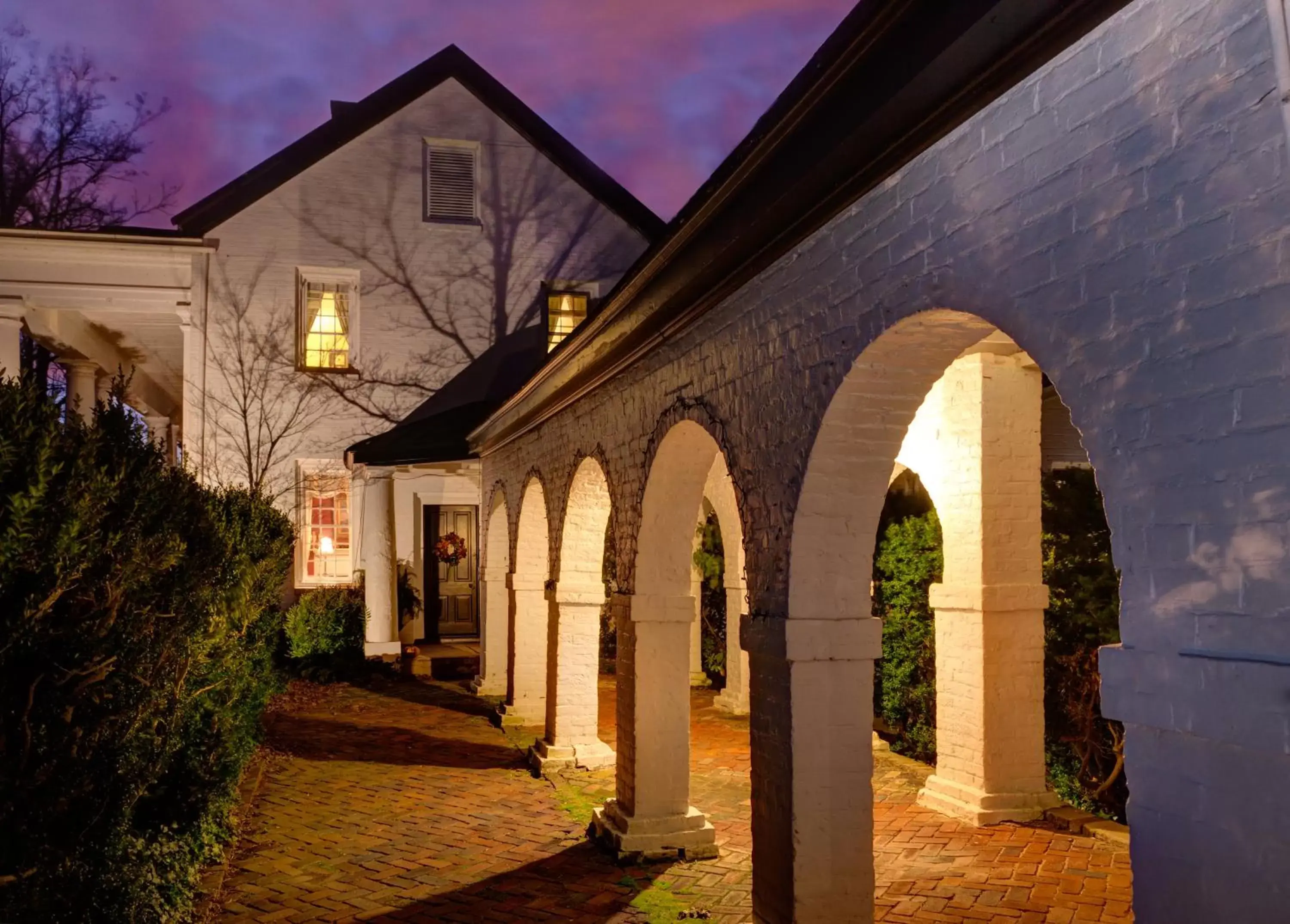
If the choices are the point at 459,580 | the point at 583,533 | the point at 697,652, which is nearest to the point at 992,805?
the point at 583,533

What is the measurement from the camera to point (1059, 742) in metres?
8.42

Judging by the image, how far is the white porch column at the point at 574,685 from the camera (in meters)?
9.78

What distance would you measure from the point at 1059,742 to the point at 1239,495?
21.9 ft

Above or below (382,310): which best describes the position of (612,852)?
below

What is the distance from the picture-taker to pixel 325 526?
56.2 feet

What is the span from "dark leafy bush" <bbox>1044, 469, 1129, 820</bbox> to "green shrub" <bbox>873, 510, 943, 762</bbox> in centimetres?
135

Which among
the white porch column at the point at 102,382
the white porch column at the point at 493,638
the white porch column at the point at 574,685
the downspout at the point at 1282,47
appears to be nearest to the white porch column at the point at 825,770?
the downspout at the point at 1282,47

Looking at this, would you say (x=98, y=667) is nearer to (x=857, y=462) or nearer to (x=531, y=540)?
(x=857, y=462)

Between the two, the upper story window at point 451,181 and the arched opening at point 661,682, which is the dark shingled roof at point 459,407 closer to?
the upper story window at point 451,181

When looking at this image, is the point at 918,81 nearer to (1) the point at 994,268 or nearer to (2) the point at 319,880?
(1) the point at 994,268

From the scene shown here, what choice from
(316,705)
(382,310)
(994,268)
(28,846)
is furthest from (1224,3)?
(382,310)

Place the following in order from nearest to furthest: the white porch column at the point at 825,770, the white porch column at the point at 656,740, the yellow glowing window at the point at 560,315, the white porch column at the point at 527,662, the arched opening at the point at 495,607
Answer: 1. the white porch column at the point at 825,770
2. the white porch column at the point at 656,740
3. the white porch column at the point at 527,662
4. the arched opening at the point at 495,607
5. the yellow glowing window at the point at 560,315

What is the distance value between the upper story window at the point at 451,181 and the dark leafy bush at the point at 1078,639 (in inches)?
474

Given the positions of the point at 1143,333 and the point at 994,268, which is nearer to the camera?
the point at 1143,333
